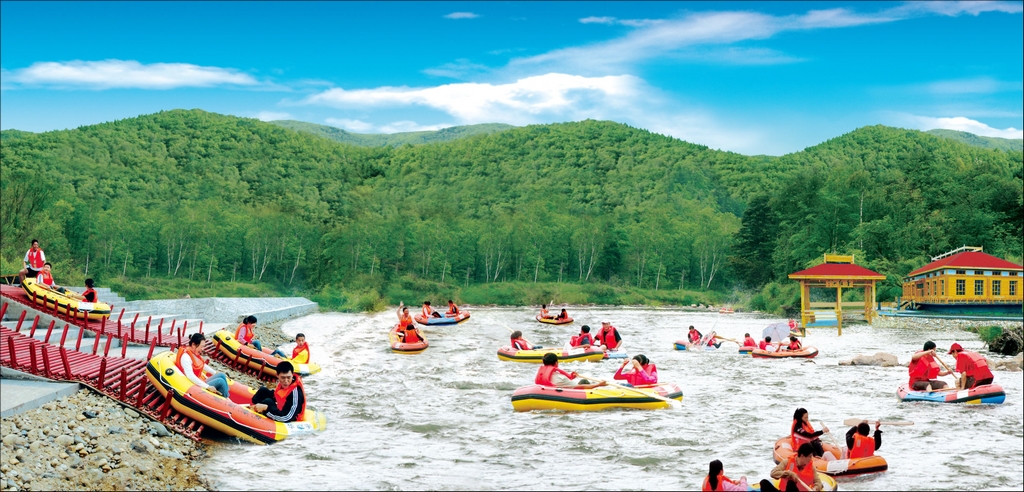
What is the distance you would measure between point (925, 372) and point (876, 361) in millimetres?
5805

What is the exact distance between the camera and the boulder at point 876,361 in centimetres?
2088

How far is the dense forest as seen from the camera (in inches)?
2119

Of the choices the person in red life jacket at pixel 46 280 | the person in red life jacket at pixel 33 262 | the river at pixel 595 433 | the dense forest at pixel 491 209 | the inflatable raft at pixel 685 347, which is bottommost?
the river at pixel 595 433

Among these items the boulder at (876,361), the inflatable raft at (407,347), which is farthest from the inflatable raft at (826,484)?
the inflatable raft at (407,347)

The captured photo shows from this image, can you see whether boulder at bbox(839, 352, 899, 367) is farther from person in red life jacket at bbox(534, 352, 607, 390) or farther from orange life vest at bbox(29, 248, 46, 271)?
orange life vest at bbox(29, 248, 46, 271)

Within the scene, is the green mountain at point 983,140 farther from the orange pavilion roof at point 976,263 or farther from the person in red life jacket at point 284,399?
the person in red life jacket at point 284,399

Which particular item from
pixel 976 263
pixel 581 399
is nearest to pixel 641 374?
pixel 581 399

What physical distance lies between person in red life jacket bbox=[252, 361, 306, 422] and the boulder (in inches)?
599

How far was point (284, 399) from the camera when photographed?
1207 cm

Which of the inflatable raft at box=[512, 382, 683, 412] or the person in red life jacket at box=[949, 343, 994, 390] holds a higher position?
the person in red life jacket at box=[949, 343, 994, 390]

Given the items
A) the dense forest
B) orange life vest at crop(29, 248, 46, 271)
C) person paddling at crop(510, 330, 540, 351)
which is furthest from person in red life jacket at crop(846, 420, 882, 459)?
the dense forest

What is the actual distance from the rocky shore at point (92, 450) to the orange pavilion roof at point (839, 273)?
27618 mm

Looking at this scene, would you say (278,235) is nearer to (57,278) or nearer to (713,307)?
(57,278)

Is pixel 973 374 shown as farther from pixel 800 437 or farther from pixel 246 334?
pixel 246 334
